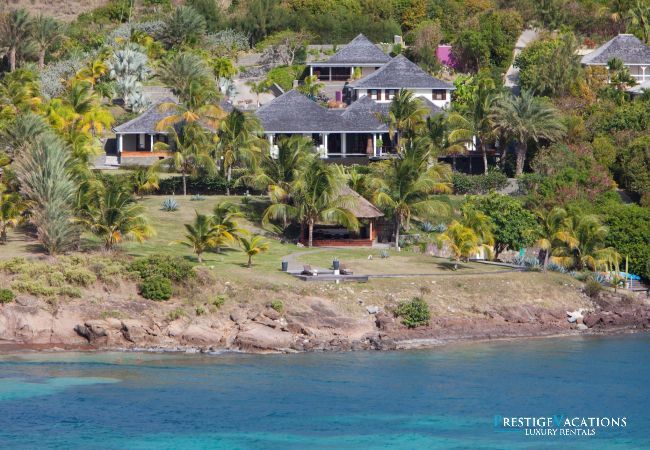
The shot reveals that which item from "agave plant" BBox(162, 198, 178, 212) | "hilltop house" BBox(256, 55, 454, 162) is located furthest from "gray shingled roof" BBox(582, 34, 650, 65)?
"agave plant" BBox(162, 198, 178, 212)

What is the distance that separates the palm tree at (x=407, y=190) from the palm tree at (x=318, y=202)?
2882 mm

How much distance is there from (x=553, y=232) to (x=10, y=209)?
95.8 feet

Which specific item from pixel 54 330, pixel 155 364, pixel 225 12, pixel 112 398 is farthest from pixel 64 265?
pixel 225 12

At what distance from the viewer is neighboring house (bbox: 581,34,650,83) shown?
107 m

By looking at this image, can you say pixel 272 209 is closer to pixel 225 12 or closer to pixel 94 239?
pixel 94 239

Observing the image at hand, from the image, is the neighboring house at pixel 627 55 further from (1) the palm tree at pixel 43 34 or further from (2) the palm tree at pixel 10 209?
(2) the palm tree at pixel 10 209

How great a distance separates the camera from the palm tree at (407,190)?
7825 centimetres

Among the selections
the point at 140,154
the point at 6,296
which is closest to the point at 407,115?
the point at 140,154

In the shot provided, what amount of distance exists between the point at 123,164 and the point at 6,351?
113 ft

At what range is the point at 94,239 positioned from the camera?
71.7 meters

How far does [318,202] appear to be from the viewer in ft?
250

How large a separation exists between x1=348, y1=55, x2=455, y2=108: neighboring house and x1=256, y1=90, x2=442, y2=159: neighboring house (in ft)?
21.0

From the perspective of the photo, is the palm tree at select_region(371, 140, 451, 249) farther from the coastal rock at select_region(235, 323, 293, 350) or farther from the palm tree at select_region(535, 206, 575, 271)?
the coastal rock at select_region(235, 323, 293, 350)

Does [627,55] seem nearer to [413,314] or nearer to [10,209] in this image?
[413,314]
